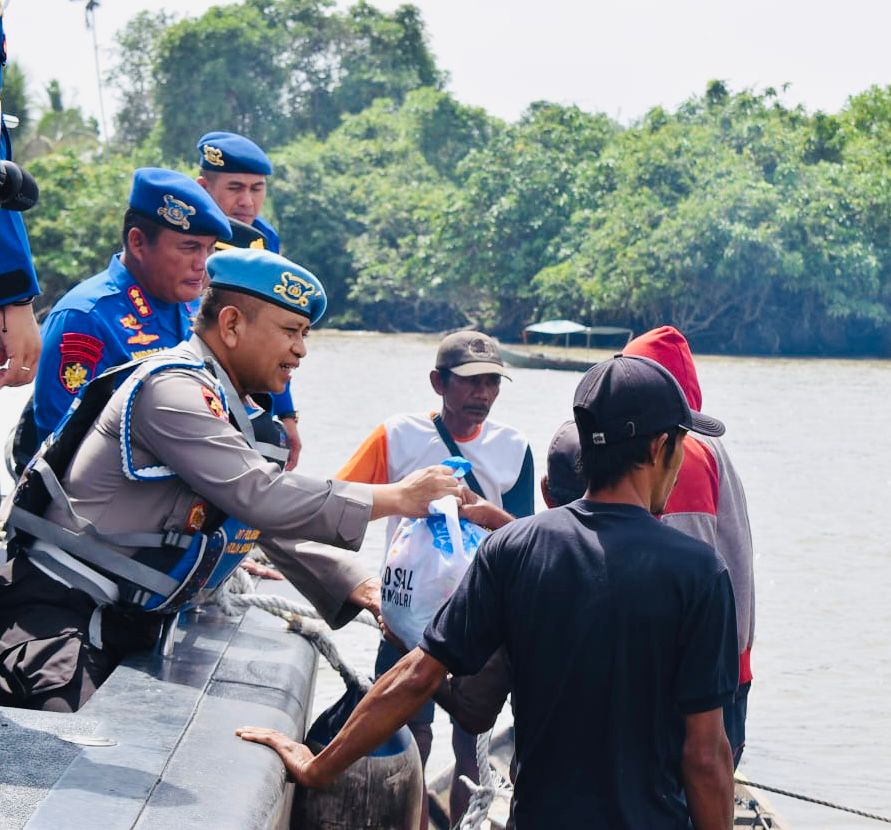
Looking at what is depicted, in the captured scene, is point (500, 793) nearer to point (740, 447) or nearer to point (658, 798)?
point (658, 798)

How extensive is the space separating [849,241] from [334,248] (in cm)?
1941

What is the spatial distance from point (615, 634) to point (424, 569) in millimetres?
906

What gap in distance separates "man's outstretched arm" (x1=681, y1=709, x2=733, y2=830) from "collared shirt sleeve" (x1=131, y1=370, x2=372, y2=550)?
1.03m

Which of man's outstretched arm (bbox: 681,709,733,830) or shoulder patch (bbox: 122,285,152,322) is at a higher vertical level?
shoulder patch (bbox: 122,285,152,322)

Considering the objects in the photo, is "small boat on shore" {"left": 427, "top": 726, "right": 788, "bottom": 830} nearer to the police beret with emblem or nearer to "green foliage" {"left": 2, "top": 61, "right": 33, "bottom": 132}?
the police beret with emblem

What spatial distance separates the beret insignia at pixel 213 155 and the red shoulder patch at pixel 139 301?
4.73ft

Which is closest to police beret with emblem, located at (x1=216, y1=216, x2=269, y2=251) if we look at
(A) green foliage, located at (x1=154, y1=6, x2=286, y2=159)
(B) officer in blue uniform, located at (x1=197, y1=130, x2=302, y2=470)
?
A: (B) officer in blue uniform, located at (x1=197, y1=130, x2=302, y2=470)

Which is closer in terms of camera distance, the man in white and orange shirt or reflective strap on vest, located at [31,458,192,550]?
reflective strap on vest, located at [31,458,192,550]

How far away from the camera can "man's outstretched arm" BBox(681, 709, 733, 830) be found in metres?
2.37

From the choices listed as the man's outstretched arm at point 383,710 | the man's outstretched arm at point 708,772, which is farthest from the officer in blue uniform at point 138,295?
the man's outstretched arm at point 708,772

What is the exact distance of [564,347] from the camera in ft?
132

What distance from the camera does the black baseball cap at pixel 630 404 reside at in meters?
2.42

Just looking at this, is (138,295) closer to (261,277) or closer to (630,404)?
(261,277)

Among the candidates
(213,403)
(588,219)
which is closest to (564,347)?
(588,219)
